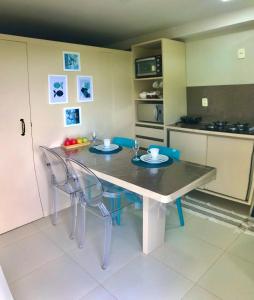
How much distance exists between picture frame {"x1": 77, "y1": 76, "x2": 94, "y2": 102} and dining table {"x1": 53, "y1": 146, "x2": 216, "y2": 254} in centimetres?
81

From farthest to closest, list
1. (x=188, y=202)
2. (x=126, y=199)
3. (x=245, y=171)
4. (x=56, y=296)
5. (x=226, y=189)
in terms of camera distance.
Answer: (x=188, y=202) < (x=226, y=189) < (x=245, y=171) < (x=126, y=199) < (x=56, y=296)

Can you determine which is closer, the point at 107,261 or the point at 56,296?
the point at 56,296

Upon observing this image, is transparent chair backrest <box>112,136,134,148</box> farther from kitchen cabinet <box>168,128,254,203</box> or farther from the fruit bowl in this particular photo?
kitchen cabinet <box>168,128,254,203</box>

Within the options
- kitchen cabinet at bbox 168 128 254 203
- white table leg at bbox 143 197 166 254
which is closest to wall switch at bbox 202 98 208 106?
kitchen cabinet at bbox 168 128 254 203

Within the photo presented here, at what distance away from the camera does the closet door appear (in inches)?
90.0

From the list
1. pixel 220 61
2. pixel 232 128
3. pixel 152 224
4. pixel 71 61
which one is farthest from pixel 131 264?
pixel 220 61

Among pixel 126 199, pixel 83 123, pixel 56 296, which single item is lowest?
pixel 56 296

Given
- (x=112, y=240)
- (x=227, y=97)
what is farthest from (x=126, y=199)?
(x=227, y=97)

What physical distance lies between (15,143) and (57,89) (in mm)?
707

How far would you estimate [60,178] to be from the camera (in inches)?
96.5

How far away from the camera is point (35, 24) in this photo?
9.11 feet

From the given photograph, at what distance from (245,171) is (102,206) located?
1.59 metres

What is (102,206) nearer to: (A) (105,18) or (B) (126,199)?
(B) (126,199)

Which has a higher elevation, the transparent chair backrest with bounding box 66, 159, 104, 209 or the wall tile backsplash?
the wall tile backsplash
